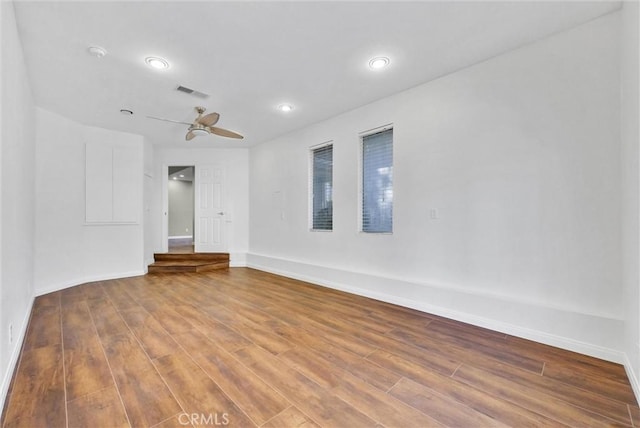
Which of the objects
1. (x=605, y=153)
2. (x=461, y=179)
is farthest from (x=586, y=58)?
(x=461, y=179)

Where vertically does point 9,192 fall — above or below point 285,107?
below

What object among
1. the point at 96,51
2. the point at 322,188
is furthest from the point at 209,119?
the point at 322,188

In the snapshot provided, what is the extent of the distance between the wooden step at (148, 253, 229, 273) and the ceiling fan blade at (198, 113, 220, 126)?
3050mm

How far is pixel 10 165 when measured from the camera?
2006 mm

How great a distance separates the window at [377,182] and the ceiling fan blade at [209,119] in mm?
2038

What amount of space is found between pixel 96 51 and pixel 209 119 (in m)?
1.27

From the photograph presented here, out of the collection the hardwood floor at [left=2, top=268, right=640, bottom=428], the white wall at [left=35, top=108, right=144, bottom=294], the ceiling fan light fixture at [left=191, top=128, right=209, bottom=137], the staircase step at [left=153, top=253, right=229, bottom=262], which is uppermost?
the ceiling fan light fixture at [left=191, top=128, right=209, bottom=137]

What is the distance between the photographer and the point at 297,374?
190 cm

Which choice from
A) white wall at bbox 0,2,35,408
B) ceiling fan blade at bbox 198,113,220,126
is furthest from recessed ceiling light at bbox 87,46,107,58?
ceiling fan blade at bbox 198,113,220,126

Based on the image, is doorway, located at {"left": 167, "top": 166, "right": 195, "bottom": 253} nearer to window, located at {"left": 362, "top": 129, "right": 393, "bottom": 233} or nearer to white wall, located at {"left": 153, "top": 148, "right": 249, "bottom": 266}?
white wall, located at {"left": 153, "top": 148, "right": 249, "bottom": 266}

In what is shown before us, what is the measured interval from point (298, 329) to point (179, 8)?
285 cm

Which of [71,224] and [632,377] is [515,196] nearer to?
[632,377]

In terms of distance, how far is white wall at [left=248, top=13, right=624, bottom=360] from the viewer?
85.9 inches

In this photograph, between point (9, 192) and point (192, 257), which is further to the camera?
point (192, 257)
